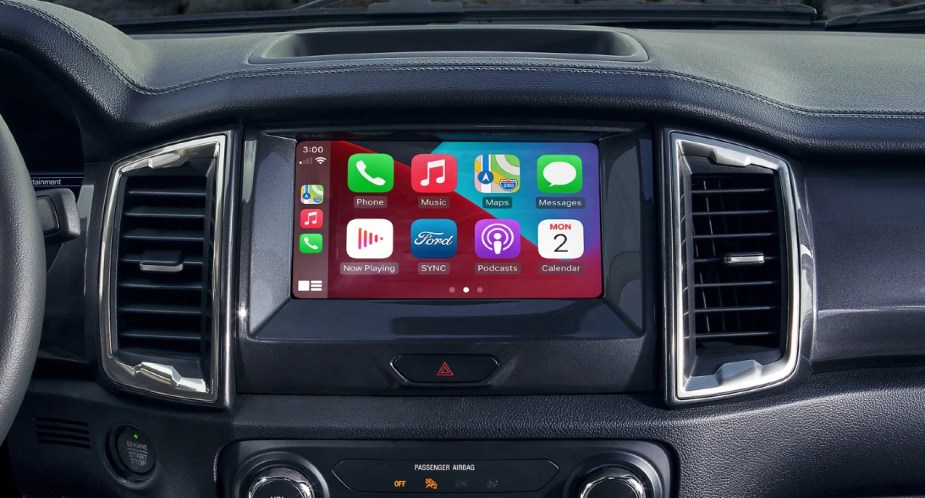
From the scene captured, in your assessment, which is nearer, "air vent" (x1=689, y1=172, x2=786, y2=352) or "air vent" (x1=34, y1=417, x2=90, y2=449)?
"air vent" (x1=689, y1=172, x2=786, y2=352)

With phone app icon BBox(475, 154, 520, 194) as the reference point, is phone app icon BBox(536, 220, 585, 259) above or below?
below

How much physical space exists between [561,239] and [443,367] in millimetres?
329

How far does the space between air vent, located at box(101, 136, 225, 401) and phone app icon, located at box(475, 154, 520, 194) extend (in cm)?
49

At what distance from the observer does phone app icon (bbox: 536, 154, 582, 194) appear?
5.58ft

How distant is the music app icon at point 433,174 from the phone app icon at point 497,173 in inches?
1.9

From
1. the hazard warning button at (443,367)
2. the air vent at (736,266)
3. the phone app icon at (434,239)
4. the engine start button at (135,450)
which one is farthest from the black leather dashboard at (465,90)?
the engine start button at (135,450)

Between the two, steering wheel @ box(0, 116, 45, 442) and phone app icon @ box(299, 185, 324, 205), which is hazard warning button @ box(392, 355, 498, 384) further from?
steering wheel @ box(0, 116, 45, 442)

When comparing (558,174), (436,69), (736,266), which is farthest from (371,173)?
(736,266)

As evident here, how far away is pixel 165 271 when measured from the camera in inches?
67.8

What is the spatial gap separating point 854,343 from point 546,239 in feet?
2.15

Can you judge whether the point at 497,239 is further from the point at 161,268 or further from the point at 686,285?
the point at 161,268

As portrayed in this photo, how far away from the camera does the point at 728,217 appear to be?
1.74 m

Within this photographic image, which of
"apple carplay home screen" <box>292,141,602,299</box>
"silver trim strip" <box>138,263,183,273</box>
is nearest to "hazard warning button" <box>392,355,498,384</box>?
"apple carplay home screen" <box>292,141,602,299</box>

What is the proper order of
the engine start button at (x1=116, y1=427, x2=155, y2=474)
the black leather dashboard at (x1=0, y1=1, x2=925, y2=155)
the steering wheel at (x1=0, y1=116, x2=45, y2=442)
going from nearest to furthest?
the steering wheel at (x1=0, y1=116, x2=45, y2=442) → the black leather dashboard at (x1=0, y1=1, x2=925, y2=155) → the engine start button at (x1=116, y1=427, x2=155, y2=474)
